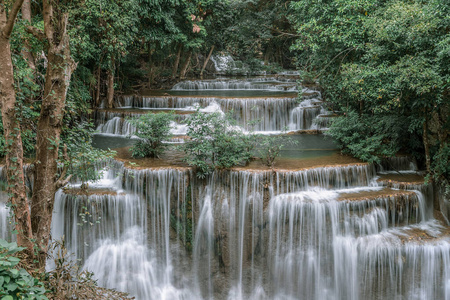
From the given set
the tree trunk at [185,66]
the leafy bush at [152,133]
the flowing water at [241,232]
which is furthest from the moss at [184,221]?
the tree trunk at [185,66]

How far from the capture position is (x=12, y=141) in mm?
4414

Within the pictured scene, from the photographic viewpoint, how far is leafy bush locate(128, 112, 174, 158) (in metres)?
8.76

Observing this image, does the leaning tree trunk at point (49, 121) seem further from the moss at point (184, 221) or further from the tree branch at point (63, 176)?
the moss at point (184, 221)

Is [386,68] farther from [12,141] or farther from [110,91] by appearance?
Result: [110,91]

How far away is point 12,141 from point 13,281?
191 cm

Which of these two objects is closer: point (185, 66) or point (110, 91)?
point (110, 91)

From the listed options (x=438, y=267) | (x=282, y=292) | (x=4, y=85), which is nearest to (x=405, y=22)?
(x=438, y=267)

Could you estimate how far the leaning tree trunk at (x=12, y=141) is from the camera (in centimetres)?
Answer: 431

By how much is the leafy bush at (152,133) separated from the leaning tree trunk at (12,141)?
4272 mm

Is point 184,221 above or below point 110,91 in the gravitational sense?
below

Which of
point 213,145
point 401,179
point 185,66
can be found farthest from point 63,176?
point 185,66

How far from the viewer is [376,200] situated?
295 inches

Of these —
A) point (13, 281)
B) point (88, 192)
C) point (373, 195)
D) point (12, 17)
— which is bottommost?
point (13, 281)

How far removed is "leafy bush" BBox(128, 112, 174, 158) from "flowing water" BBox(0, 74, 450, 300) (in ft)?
4.01
